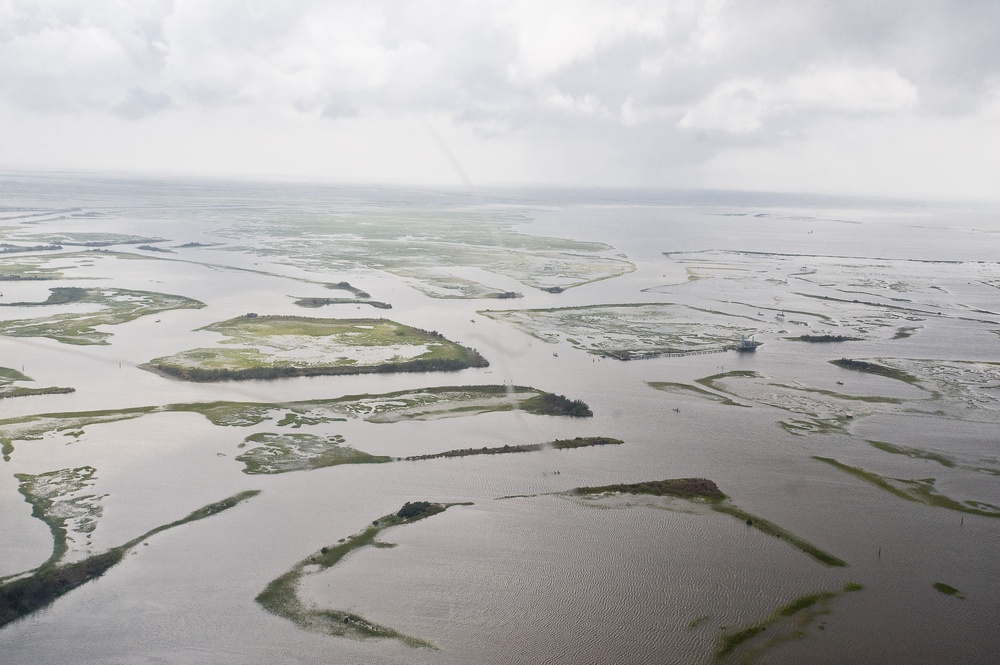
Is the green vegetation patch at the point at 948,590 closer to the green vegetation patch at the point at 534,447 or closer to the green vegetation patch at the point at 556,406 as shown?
the green vegetation patch at the point at 534,447

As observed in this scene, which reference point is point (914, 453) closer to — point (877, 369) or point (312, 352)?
point (877, 369)

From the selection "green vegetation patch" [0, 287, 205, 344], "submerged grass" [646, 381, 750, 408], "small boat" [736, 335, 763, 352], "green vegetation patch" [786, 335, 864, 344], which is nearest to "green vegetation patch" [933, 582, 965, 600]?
"submerged grass" [646, 381, 750, 408]

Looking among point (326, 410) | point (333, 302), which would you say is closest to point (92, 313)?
point (333, 302)

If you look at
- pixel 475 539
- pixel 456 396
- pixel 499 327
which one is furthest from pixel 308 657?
pixel 499 327

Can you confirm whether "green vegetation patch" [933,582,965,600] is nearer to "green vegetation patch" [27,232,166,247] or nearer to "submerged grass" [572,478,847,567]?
"submerged grass" [572,478,847,567]

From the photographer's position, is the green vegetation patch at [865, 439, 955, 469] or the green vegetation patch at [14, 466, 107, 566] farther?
the green vegetation patch at [865, 439, 955, 469]

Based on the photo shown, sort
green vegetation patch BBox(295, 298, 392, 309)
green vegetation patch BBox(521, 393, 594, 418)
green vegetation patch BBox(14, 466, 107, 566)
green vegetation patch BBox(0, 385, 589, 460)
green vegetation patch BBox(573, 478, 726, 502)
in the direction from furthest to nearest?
green vegetation patch BBox(295, 298, 392, 309) < green vegetation patch BBox(521, 393, 594, 418) < green vegetation patch BBox(0, 385, 589, 460) < green vegetation patch BBox(573, 478, 726, 502) < green vegetation patch BBox(14, 466, 107, 566)

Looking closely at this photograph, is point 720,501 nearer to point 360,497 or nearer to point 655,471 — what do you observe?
point 655,471
